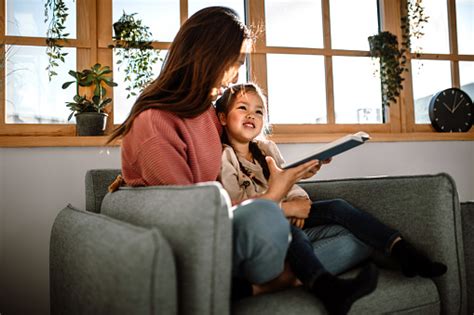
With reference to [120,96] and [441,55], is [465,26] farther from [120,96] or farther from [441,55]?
[120,96]

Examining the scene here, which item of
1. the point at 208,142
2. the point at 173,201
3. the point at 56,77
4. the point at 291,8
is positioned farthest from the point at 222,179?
the point at 291,8

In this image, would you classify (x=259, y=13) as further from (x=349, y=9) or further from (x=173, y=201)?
(x=173, y=201)

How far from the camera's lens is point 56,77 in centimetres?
201

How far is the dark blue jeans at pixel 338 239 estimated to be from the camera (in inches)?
42.4

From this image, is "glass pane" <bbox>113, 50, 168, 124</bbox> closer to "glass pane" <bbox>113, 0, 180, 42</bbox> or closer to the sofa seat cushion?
"glass pane" <bbox>113, 0, 180, 42</bbox>

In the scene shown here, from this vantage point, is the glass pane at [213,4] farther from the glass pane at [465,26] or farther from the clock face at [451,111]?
the glass pane at [465,26]

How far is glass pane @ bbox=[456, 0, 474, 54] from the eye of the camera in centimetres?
272

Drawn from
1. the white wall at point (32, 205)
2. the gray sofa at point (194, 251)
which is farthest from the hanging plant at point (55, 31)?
the gray sofa at point (194, 251)

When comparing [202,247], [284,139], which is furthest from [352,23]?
[202,247]

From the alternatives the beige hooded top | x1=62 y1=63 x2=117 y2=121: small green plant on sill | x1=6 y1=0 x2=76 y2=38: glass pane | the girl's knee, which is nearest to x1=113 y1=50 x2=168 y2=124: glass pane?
x1=62 y1=63 x2=117 y2=121: small green plant on sill

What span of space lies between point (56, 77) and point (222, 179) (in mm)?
1068

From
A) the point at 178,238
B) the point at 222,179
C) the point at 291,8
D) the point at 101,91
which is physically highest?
the point at 291,8

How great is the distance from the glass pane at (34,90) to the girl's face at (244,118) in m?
0.88

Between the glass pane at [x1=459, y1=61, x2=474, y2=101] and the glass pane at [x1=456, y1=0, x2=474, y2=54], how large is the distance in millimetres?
81
